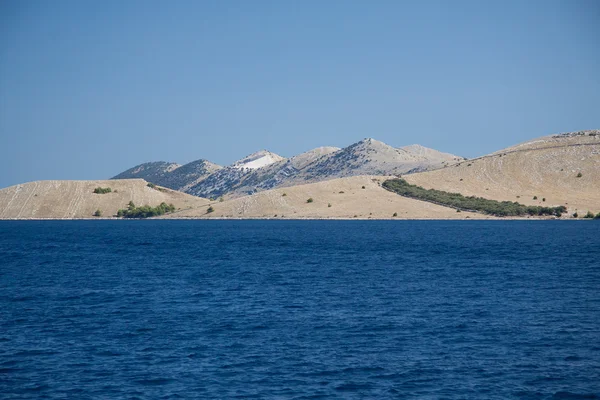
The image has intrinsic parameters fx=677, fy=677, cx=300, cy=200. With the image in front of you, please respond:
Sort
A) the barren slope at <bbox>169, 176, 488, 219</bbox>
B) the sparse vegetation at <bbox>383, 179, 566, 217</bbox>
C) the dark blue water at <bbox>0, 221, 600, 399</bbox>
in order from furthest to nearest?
the barren slope at <bbox>169, 176, 488, 219</bbox> < the sparse vegetation at <bbox>383, 179, 566, 217</bbox> < the dark blue water at <bbox>0, 221, 600, 399</bbox>

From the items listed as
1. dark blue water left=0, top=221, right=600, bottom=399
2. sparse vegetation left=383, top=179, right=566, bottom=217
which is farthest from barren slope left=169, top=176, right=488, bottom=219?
dark blue water left=0, top=221, right=600, bottom=399

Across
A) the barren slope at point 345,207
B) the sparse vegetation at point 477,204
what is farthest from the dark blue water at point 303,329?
the barren slope at point 345,207

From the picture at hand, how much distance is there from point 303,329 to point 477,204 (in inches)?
6072

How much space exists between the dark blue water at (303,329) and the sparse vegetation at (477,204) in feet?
337

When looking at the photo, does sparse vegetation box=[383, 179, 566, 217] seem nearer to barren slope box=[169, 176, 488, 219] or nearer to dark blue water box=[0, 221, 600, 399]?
barren slope box=[169, 176, 488, 219]

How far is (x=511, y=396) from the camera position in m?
26.4

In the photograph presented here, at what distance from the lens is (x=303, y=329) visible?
124 feet

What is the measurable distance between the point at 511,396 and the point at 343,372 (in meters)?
7.06

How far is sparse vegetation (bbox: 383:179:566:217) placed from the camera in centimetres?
17512

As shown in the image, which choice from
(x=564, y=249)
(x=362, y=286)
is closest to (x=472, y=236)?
(x=564, y=249)

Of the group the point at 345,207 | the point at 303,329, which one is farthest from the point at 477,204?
the point at 303,329

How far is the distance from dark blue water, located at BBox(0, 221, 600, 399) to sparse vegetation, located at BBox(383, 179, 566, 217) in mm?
102695

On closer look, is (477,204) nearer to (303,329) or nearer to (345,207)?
(345,207)

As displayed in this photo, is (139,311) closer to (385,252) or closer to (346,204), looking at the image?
(385,252)
